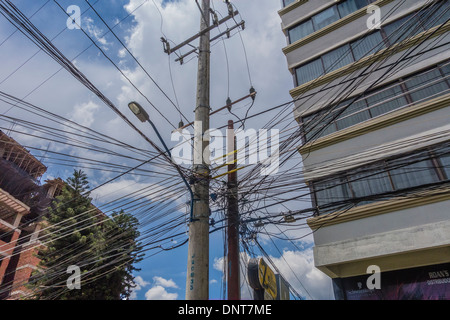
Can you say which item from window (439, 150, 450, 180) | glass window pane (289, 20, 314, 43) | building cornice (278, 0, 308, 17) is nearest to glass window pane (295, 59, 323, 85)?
glass window pane (289, 20, 314, 43)

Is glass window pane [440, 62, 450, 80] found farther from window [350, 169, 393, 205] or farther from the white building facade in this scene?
window [350, 169, 393, 205]

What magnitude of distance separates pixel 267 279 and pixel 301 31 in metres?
10.4

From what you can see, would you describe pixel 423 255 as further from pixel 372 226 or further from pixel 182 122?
pixel 182 122

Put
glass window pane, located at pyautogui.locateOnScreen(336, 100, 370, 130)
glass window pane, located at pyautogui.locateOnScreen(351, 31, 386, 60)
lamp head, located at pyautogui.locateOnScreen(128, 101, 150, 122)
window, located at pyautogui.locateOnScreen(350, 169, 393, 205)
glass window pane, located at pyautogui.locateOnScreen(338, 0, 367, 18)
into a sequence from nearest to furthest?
lamp head, located at pyautogui.locateOnScreen(128, 101, 150, 122) < window, located at pyautogui.locateOnScreen(350, 169, 393, 205) < glass window pane, located at pyautogui.locateOnScreen(336, 100, 370, 130) < glass window pane, located at pyautogui.locateOnScreen(351, 31, 386, 60) < glass window pane, located at pyautogui.locateOnScreen(338, 0, 367, 18)

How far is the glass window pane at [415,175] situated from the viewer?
23.6 ft

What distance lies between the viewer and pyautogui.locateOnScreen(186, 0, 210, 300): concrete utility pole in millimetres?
4348

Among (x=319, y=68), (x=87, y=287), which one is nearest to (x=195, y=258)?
(x=319, y=68)

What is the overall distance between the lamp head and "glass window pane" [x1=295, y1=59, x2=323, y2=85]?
Answer: 306 inches

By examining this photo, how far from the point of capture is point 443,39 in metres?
8.23

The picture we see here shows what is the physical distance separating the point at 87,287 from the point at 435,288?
13501 millimetres

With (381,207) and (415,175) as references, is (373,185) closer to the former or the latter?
(381,207)

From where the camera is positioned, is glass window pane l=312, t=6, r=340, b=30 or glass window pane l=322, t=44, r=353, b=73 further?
glass window pane l=312, t=6, r=340, b=30

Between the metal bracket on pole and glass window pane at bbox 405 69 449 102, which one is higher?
the metal bracket on pole

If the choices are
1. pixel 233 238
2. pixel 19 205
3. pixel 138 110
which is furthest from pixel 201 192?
pixel 19 205
